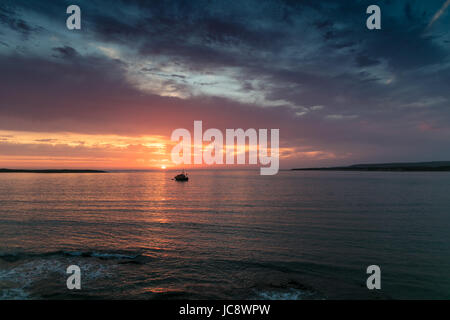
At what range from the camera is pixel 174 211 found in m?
39.1

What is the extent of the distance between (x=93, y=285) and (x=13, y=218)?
87.2ft

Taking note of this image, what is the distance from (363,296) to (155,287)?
1069cm

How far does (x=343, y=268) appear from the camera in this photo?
15.9 metres

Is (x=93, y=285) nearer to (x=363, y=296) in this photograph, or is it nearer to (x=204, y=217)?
(x=363, y=296)

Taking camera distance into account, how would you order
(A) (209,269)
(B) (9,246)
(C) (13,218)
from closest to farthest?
(A) (209,269) < (B) (9,246) < (C) (13,218)

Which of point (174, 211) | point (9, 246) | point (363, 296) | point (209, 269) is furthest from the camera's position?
point (174, 211)
